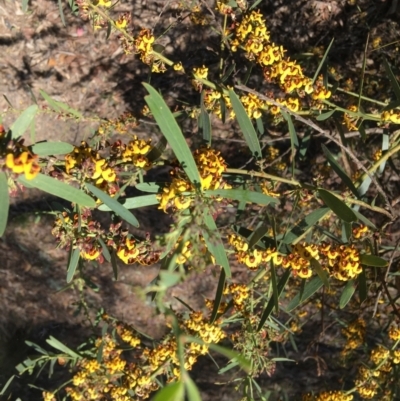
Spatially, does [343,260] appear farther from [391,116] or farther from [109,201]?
[109,201]

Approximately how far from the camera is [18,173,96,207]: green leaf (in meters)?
1.49

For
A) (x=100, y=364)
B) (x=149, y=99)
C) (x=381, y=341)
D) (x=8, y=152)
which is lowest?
(x=381, y=341)

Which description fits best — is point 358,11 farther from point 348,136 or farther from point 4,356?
point 4,356

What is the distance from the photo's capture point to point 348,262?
1.90 m

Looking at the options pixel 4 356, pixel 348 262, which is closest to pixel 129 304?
pixel 4 356

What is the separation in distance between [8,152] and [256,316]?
1.59 metres

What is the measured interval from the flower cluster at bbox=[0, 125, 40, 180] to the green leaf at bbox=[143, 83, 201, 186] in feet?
1.29

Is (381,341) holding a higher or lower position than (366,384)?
lower

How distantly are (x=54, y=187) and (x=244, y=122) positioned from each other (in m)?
0.81

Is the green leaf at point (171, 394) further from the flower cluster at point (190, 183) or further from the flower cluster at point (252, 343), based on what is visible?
the flower cluster at point (252, 343)

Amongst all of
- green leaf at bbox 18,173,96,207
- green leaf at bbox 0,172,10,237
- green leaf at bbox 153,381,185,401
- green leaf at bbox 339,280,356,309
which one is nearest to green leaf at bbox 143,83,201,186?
green leaf at bbox 18,173,96,207

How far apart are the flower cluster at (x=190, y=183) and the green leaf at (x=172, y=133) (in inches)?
1.9

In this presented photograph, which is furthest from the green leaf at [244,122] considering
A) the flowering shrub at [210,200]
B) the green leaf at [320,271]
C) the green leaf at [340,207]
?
the green leaf at [320,271]

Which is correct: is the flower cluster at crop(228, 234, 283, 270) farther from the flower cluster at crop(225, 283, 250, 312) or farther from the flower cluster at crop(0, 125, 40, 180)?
the flower cluster at crop(0, 125, 40, 180)
